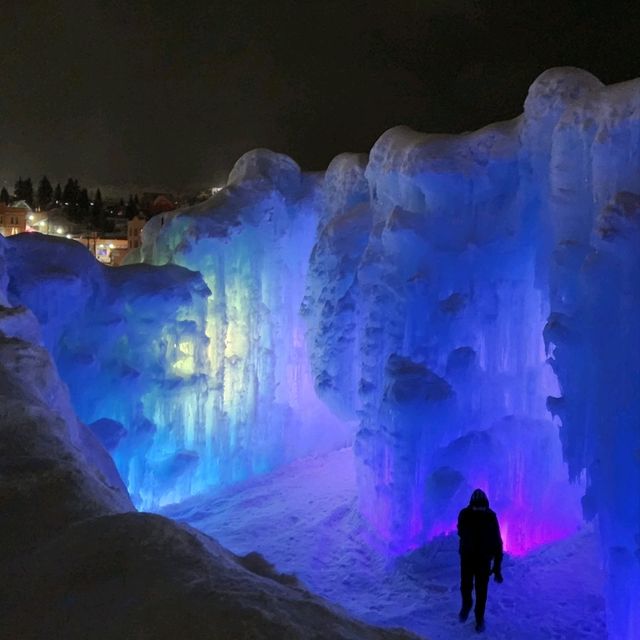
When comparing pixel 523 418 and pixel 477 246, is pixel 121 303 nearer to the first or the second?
pixel 477 246

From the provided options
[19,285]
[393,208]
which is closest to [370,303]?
[393,208]

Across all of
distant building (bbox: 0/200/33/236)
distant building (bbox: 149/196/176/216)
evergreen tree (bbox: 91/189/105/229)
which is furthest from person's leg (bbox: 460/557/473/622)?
distant building (bbox: 149/196/176/216)

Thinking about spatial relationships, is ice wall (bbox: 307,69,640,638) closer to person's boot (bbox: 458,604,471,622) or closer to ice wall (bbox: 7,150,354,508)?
person's boot (bbox: 458,604,471,622)

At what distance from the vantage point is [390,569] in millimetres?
9195

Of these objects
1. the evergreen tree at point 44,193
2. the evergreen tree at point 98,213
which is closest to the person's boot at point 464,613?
the evergreen tree at point 98,213

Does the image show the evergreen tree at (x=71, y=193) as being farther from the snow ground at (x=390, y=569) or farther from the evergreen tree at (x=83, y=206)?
the snow ground at (x=390, y=569)

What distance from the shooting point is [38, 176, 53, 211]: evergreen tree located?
178ft

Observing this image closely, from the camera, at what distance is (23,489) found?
10.7 ft

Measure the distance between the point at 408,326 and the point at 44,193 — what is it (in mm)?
52453

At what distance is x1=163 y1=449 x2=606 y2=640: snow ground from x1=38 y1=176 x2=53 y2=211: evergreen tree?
48.2 metres

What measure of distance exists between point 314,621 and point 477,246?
7591 millimetres

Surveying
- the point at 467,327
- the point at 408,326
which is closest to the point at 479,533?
the point at 467,327

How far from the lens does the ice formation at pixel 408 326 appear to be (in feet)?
22.6

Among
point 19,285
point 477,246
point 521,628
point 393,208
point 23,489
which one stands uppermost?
point 393,208
